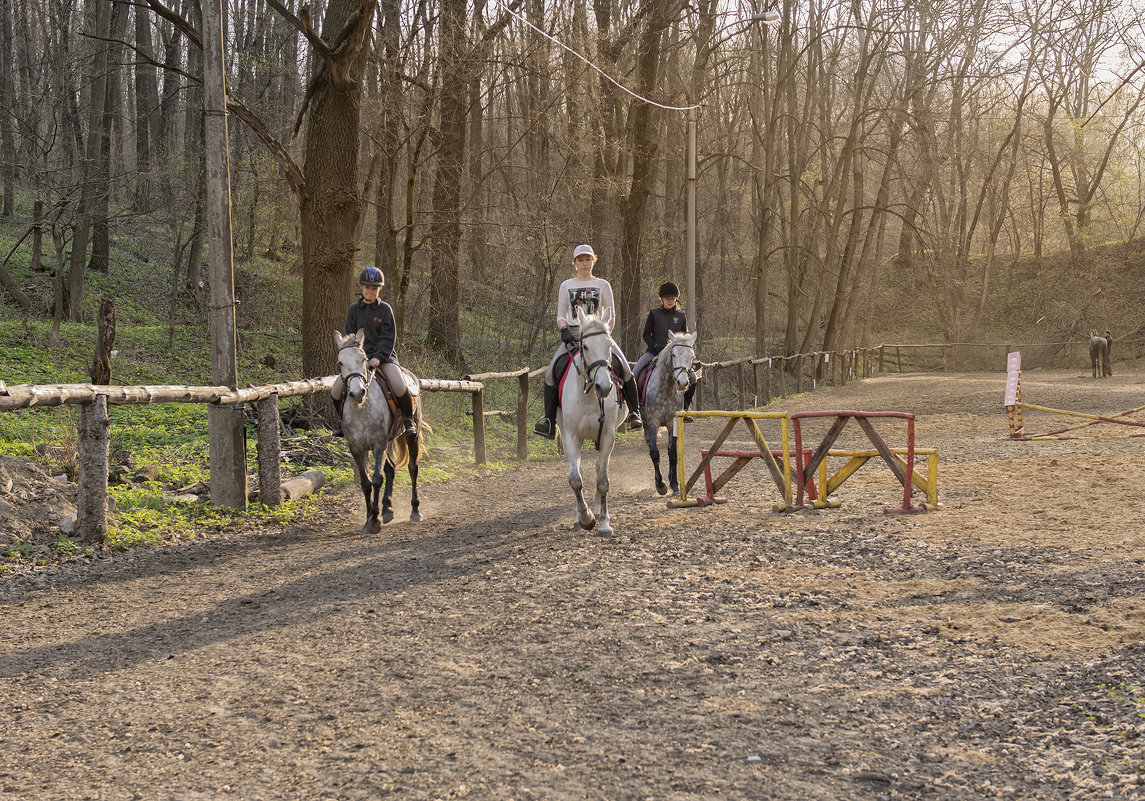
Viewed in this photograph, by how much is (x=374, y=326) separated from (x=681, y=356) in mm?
3361

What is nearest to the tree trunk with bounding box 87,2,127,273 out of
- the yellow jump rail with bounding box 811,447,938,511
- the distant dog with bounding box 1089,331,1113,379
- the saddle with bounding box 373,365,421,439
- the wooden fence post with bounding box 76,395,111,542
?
the saddle with bounding box 373,365,421,439

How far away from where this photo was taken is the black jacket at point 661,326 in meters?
12.0

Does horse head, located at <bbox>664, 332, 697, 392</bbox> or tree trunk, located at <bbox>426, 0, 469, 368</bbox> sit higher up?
tree trunk, located at <bbox>426, 0, 469, 368</bbox>

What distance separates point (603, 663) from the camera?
5.32 meters

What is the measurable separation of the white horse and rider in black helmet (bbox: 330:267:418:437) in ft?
5.93

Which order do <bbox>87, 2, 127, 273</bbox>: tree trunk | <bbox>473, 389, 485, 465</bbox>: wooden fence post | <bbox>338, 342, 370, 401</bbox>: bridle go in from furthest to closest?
<bbox>87, 2, 127, 273</bbox>: tree trunk < <bbox>473, 389, 485, 465</bbox>: wooden fence post < <bbox>338, 342, 370, 401</bbox>: bridle

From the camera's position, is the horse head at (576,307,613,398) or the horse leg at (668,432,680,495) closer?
the horse head at (576,307,613,398)

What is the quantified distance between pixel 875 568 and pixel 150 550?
20.1 feet

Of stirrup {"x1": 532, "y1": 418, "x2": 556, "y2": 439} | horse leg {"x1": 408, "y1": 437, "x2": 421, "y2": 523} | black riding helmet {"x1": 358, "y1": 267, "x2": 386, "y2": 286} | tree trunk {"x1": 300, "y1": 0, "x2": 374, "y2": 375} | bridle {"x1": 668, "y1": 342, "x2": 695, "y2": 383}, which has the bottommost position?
horse leg {"x1": 408, "y1": 437, "x2": 421, "y2": 523}

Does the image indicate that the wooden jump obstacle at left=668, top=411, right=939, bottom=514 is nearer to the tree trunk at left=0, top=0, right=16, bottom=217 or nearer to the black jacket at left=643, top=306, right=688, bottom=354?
the black jacket at left=643, top=306, right=688, bottom=354

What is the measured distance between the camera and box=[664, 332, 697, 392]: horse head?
1066cm

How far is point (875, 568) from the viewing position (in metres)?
7.40

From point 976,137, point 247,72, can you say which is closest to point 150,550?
point 247,72

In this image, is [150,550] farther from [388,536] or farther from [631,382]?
[631,382]
